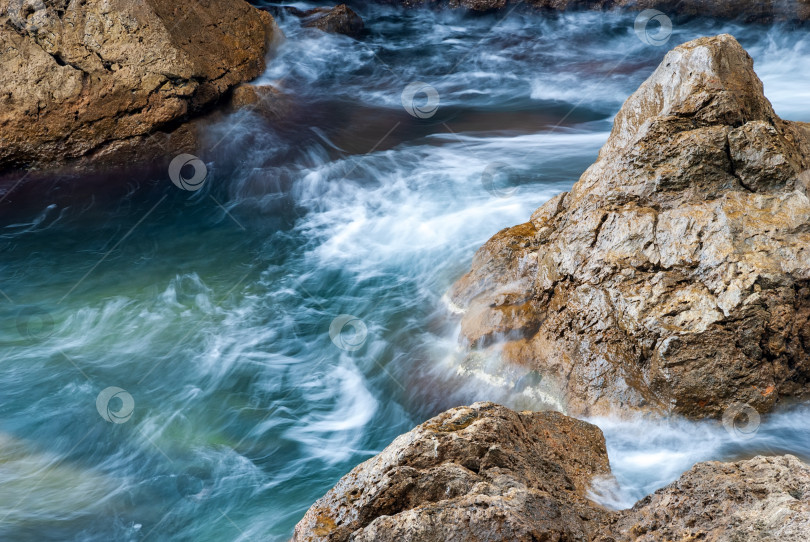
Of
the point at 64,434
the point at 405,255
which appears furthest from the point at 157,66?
the point at 64,434

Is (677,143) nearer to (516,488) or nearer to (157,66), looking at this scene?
(516,488)

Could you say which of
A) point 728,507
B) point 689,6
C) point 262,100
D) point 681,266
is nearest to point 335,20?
point 262,100

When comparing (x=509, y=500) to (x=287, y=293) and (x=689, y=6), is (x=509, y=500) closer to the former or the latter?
(x=287, y=293)

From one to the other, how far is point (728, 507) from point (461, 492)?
39.1 inches

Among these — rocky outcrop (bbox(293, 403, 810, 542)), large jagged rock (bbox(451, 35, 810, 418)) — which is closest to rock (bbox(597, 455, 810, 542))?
rocky outcrop (bbox(293, 403, 810, 542))

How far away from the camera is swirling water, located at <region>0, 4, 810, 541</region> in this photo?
5086mm

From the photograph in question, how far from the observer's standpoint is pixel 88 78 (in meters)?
9.30

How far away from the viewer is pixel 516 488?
8.91ft

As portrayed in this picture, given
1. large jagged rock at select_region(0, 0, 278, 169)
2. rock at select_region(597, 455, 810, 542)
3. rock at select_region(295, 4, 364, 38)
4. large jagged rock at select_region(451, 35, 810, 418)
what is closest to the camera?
rock at select_region(597, 455, 810, 542)

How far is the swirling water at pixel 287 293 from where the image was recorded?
509cm

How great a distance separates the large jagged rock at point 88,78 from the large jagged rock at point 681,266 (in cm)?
636

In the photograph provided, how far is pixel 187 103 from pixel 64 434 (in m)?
5.51

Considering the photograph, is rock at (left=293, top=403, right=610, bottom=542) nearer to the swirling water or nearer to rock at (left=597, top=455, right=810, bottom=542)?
rock at (left=597, top=455, right=810, bottom=542)

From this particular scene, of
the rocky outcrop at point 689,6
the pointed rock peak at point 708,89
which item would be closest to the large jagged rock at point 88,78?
the pointed rock peak at point 708,89
